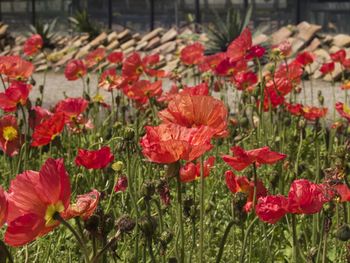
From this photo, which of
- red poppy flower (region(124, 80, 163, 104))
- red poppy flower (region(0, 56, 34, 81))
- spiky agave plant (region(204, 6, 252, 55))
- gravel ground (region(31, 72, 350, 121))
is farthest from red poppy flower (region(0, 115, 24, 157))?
spiky agave plant (region(204, 6, 252, 55))

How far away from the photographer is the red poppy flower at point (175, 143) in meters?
1.25

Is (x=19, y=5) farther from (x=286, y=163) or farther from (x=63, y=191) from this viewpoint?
(x=63, y=191)

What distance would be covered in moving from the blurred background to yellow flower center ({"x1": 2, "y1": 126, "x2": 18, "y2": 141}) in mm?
9743

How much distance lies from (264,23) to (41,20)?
6290 mm

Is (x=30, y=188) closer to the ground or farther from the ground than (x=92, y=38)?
farther from the ground

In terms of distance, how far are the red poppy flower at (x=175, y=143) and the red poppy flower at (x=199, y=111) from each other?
0.09m

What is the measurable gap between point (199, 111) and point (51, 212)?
42cm

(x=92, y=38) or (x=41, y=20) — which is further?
(x=41, y=20)

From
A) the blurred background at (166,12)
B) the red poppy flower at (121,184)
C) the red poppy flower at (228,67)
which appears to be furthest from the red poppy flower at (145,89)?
the blurred background at (166,12)

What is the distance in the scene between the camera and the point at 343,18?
45.2 feet

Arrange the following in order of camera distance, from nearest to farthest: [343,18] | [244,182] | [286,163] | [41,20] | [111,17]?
[244,182]
[286,163]
[343,18]
[111,17]
[41,20]

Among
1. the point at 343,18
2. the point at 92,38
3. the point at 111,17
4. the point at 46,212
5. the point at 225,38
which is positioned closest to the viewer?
the point at 46,212

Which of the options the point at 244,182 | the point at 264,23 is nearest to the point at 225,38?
the point at 264,23

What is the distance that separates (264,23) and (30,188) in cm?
1339
